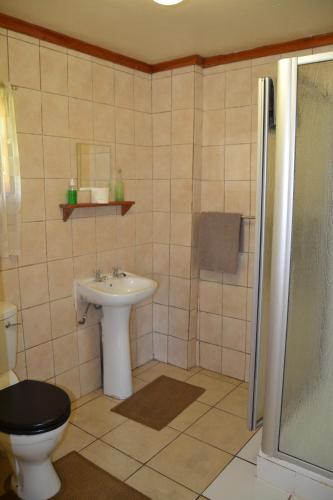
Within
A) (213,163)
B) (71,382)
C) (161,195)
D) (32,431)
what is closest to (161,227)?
(161,195)

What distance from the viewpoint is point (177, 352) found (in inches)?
127

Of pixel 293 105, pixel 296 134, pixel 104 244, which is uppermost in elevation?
pixel 293 105

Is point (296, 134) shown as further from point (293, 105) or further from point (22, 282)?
point (22, 282)

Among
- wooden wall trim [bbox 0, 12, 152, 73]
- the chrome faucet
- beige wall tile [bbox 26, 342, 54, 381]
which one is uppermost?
wooden wall trim [bbox 0, 12, 152, 73]

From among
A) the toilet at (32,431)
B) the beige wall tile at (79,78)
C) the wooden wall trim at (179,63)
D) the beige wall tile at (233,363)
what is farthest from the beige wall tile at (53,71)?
the beige wall tile at (233,363)

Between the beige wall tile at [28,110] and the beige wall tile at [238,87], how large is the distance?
128cm

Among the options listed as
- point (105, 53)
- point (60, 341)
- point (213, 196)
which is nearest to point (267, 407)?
point (60, 341)

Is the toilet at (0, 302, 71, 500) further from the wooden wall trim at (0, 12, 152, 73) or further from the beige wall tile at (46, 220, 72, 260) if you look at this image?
the wooden wall trim at (0, 12, 152, 73)

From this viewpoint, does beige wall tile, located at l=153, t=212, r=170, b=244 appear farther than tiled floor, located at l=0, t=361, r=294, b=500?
Yes

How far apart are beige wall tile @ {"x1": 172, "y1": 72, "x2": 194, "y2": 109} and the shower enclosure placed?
53.4 inches

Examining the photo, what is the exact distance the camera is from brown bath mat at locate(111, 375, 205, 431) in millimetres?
2568

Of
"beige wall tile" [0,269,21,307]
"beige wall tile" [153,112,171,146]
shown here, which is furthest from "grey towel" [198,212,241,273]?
"beige wall tile" [0,269,21,307]

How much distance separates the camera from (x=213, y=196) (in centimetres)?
301

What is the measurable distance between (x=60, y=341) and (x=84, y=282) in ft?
1.34
